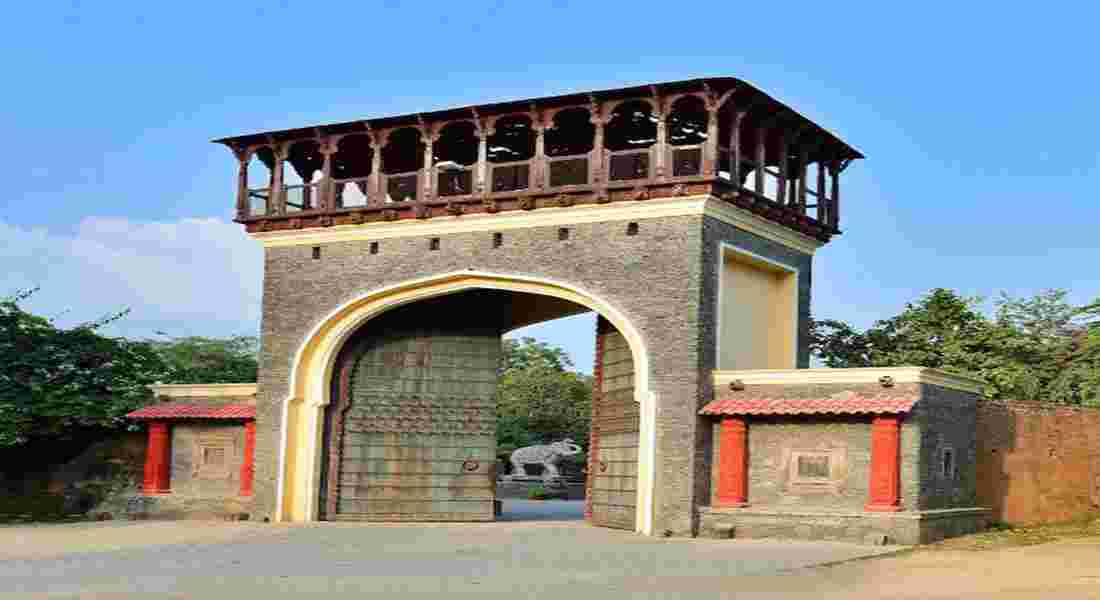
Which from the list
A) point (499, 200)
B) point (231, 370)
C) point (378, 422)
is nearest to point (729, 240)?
point (499, 200)

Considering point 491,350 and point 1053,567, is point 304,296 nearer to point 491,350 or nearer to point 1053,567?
point 491,350

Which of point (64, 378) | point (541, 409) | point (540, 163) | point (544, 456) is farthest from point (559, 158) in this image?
point (541, 409)

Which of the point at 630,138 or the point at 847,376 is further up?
the point at 630,138

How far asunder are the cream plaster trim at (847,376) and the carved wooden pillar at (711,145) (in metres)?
3.06

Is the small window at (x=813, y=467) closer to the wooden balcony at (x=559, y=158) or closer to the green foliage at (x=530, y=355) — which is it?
the wooden balcony at (x=559, y=158)

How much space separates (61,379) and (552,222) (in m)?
10.4

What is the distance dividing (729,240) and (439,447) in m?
6.38

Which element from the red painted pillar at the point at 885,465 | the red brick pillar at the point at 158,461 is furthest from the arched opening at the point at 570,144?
the red brick pillar at the point at 158,461

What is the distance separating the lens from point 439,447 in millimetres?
25094

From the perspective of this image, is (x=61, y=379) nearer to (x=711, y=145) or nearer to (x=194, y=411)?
(x=194, y=411)

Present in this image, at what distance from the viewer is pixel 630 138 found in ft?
82.5

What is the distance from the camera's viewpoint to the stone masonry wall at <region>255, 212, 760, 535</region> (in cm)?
2164

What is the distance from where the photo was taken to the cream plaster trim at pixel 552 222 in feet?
72.1

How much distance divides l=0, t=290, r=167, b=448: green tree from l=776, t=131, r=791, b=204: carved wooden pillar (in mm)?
12088
